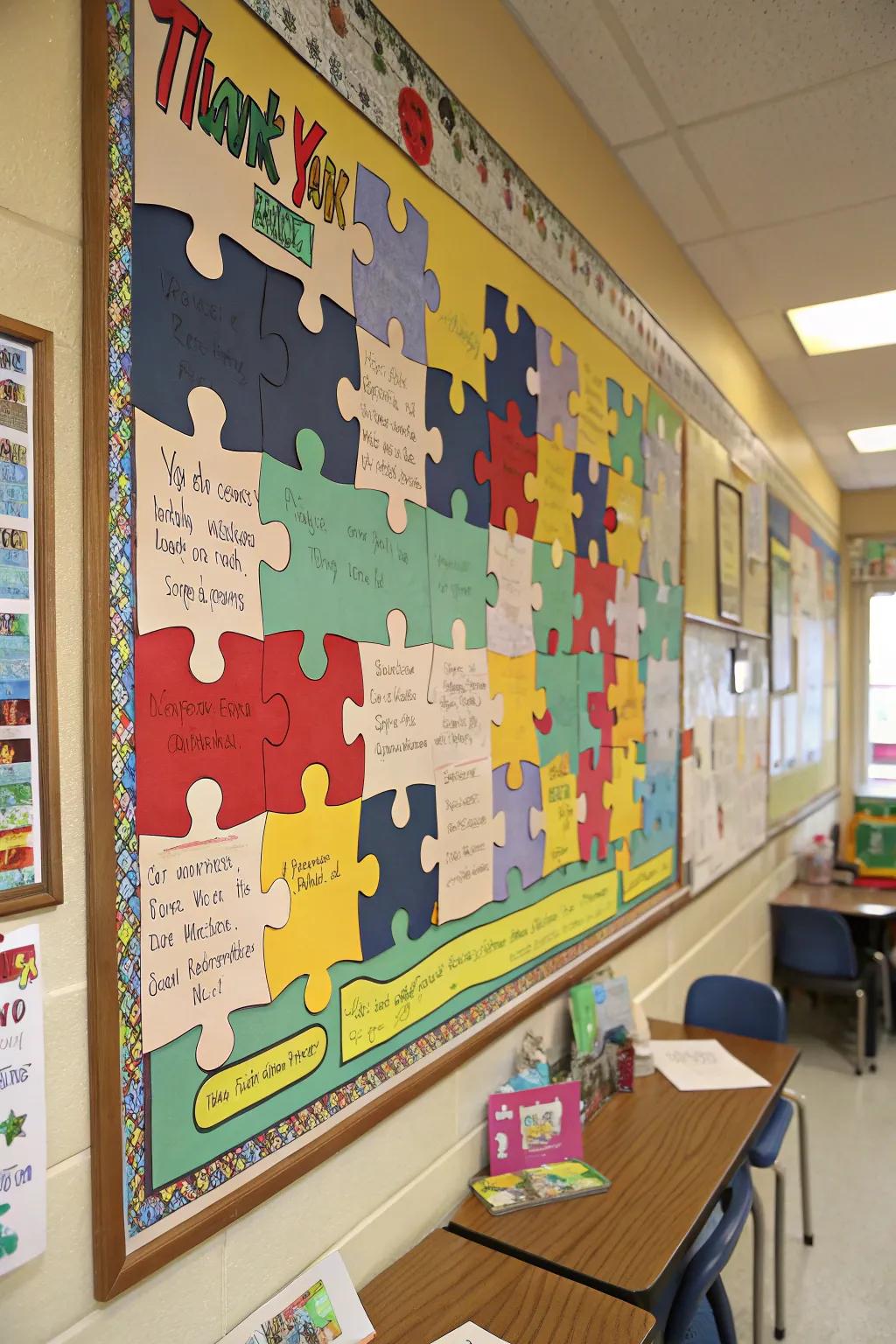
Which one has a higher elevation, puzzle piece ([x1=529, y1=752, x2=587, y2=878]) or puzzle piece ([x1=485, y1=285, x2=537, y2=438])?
puzzle piece ([x1=485, y1=285, x2=537, y2=438])

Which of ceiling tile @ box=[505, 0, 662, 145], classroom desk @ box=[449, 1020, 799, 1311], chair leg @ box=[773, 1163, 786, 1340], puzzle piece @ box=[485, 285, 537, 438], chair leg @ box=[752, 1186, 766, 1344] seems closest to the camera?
classroom desk @ box=[449, 1020, 799, 1311]

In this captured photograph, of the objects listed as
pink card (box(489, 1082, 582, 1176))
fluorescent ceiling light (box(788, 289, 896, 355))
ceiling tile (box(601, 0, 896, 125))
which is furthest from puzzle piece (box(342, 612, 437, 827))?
fluorescent ceiling light (box(788, 289, 896, 355))

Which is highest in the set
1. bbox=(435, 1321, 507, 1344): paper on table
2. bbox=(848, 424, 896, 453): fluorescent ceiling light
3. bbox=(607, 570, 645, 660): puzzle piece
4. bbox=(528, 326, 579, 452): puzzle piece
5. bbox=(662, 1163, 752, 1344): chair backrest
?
bbox=(848, 424, 896, 453): fluorescent ceiling light

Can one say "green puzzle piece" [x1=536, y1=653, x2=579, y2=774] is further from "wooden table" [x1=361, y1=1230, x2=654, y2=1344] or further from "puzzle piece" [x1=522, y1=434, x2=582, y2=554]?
"wooden table" [x1=361, y1=1230, x2=654, y2=1344]

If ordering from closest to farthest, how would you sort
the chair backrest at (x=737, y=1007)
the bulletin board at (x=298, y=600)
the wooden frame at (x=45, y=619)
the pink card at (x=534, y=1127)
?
1. the wooden frame at (x=45, y=619)
2. the bulletin board at (x=298, y=600)
3. the pink card at (x=534, y=1127)
4. the chair backrest at (x=737, y=1007)

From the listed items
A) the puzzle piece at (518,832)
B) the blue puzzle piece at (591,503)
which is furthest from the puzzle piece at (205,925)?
the blue puzzle piece at (591,503)

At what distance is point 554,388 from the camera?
2.04 m

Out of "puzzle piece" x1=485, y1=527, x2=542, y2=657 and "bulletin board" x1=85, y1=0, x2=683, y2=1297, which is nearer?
"bulletin board" x1=85, y1=0, x2=683, y2=1297

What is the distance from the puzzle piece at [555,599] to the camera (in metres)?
Answer: 1.95

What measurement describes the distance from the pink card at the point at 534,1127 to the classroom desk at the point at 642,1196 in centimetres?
7

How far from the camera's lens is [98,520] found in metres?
0.95

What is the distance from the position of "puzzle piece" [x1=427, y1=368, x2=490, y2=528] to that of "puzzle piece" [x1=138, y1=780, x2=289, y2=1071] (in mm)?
697

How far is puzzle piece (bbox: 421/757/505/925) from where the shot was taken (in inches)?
62.3

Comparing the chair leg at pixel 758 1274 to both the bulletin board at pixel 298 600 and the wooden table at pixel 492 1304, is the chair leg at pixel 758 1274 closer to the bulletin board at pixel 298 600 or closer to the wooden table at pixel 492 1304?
the bulletin board at pixel 298 600
